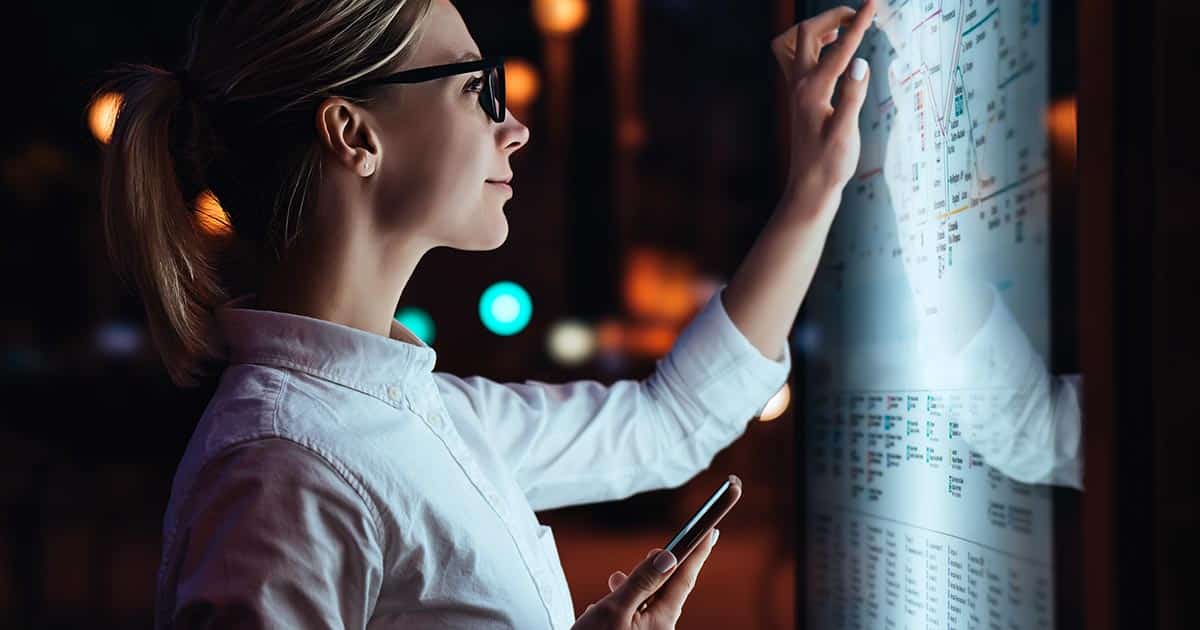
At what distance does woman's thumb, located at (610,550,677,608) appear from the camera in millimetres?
815

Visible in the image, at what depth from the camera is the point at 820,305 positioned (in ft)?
4.09

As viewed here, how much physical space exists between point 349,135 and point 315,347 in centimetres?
20

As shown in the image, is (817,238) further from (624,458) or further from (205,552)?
(205,552)

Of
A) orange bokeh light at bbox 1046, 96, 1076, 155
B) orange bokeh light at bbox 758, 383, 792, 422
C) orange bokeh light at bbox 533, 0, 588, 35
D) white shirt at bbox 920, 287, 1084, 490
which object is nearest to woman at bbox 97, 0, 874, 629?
white shirt at bbox 920, 287, 1084, 490

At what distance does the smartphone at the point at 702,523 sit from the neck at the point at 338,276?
362 mm

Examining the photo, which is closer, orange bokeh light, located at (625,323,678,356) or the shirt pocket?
the shirt pocket

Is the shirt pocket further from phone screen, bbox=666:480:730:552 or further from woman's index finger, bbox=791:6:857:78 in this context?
woman's index finger, bbox=791:6:857:78

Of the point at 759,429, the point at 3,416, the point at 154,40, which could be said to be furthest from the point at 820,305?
the point at 154,40

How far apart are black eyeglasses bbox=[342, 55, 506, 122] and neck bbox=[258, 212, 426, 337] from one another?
142 millimetres

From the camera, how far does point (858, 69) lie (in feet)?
3.61

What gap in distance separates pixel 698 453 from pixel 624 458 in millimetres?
93

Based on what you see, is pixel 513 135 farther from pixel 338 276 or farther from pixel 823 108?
pixel 823 108

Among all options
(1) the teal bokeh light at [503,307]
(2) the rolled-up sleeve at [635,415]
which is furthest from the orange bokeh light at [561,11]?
(2) the rolled-up sleeve at [635,415]

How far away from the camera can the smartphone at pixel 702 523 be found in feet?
2.82
